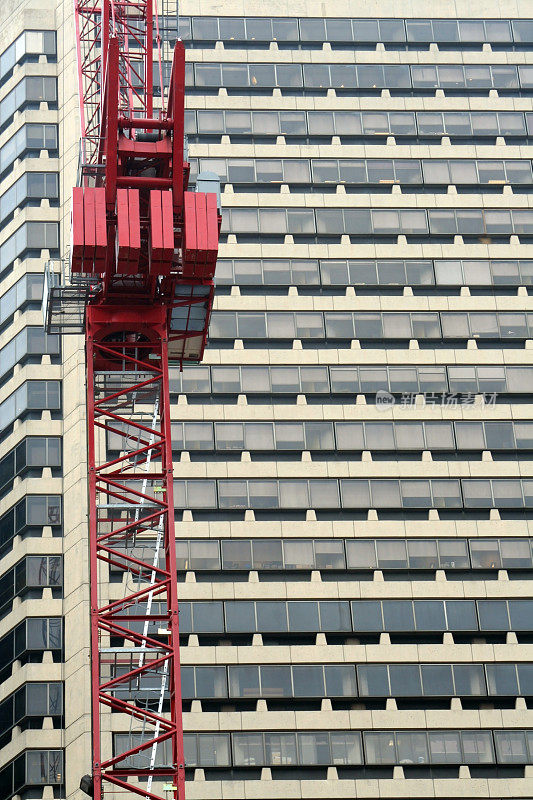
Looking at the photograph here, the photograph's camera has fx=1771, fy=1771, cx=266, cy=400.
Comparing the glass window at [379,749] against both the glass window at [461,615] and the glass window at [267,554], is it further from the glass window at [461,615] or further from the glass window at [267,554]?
the glass window at [267,554]

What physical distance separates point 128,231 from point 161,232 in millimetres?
1452

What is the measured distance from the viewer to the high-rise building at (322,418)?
108312 mm

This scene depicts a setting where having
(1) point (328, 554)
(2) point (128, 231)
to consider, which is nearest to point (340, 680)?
(1) point (328, 554)

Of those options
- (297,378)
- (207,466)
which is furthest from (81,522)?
(297,378)

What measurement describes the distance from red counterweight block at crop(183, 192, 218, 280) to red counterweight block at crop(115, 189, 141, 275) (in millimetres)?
2285

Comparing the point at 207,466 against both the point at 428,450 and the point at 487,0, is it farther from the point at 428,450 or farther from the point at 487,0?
the point at 487,0

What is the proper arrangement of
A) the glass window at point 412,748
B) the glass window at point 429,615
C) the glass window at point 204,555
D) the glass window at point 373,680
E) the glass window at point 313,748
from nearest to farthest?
the glass window at point 313,748
the glass window at point 412,748
the glass window at point 373,680
the glass window at point 429,615
the glass window at point 204,555

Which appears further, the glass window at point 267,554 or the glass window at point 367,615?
the glass window at point 267,554

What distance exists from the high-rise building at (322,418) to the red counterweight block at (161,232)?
21.8m

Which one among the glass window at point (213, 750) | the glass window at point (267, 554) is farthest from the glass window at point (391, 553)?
the glass window at point (213, 750)

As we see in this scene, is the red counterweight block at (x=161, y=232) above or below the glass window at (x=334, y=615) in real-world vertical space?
above

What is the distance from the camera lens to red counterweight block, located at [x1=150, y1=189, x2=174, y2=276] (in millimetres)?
77875

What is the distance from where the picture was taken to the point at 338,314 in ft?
397

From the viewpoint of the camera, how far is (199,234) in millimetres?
79500
